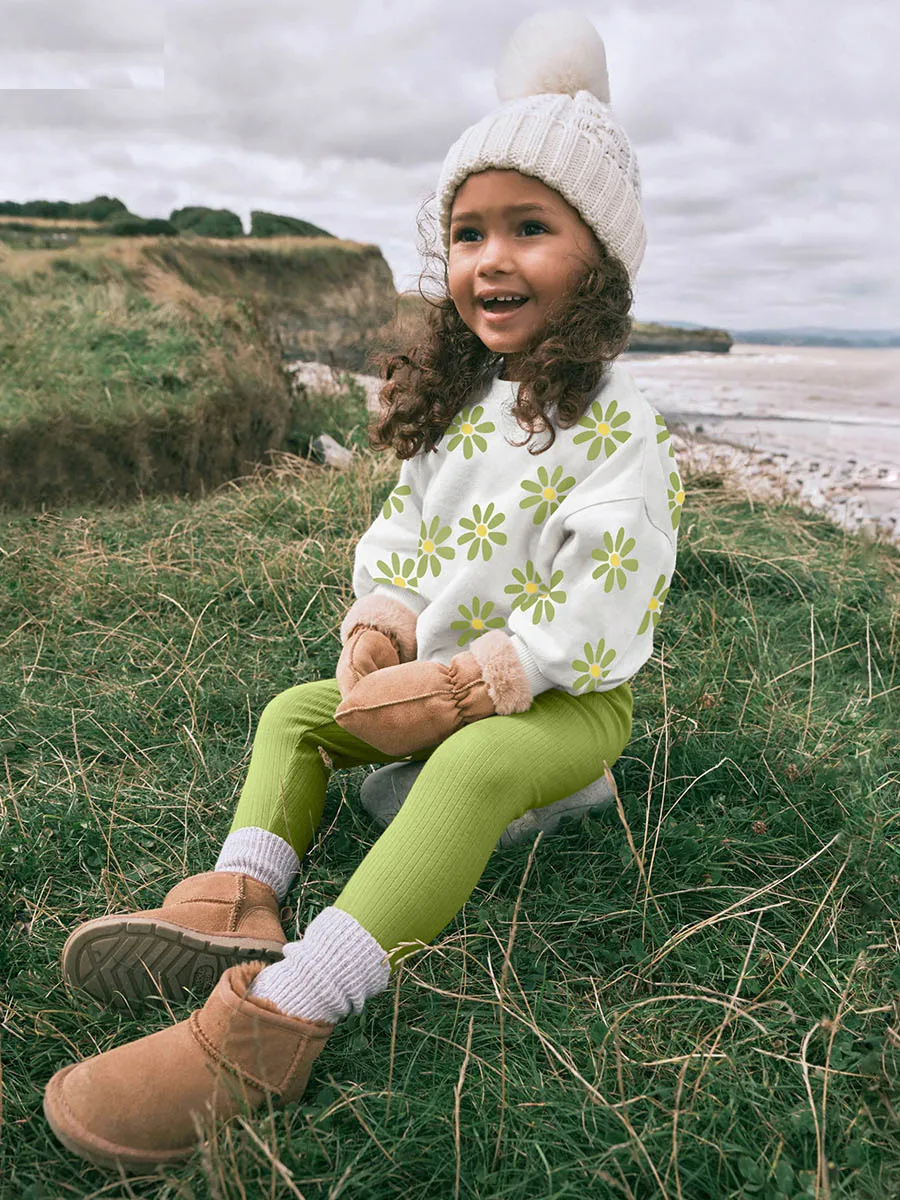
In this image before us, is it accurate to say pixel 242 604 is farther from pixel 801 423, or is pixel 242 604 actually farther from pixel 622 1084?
pixel 801 423

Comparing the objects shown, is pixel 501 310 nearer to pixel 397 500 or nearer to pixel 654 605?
pixel 397 500

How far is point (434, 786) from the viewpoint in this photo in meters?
1.77

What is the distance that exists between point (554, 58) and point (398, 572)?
112cm

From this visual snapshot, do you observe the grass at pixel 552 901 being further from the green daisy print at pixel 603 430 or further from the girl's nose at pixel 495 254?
the girl's nose at pixel 495 254

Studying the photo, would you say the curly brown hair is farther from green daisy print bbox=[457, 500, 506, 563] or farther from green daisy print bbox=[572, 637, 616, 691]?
green daisy print bbox=[572, 637, 616, 691]

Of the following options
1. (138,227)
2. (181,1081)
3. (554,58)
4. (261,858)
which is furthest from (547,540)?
(138,227)

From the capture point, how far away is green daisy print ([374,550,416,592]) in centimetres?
226

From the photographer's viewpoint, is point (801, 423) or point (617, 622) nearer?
point (617, 622)

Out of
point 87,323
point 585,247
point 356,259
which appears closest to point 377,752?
point 585,247

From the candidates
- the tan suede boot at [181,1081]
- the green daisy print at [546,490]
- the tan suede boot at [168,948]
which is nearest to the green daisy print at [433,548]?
the green daisy print at [546,490]

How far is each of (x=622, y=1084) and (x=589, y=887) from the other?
56 cm

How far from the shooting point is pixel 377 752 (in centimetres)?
221

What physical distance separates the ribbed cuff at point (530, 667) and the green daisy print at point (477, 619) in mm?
176

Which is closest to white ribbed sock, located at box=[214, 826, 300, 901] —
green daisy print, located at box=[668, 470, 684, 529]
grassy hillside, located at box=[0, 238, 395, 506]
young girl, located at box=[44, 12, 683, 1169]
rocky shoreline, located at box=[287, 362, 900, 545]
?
young girl, located at box=[44, 12, 683, 1169]
